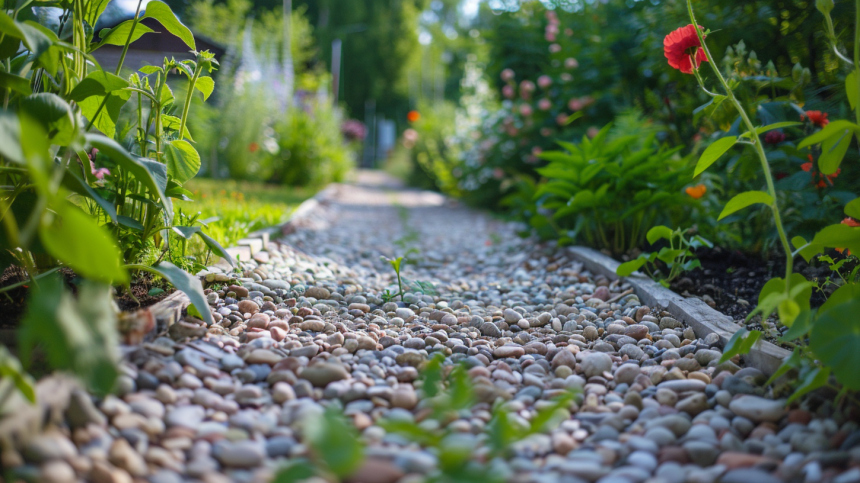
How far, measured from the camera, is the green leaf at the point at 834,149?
1264mm

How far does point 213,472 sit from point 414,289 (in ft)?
4.75

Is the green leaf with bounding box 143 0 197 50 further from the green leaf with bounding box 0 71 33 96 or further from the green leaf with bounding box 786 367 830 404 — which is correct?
the green leaf with bounding box 786 367 830 404

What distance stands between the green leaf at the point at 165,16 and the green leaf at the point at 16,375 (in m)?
1.02

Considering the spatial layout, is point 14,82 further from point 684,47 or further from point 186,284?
point 684,47

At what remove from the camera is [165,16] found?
155 centimetres

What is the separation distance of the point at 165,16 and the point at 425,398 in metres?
1.26

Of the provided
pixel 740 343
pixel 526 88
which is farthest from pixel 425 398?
pixel 526 88

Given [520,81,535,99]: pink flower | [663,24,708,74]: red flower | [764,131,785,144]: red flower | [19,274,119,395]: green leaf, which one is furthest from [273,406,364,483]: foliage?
[520,81,535,99]: pink flower

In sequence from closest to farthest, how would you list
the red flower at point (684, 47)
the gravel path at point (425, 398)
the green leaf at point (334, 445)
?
the green leaf at point (334, 445) → the gravel path at point (425, 398) → the red flower at point (684, 47)

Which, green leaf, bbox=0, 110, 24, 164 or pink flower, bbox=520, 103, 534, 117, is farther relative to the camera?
pink flower, bbox=520, 103, 534, 117

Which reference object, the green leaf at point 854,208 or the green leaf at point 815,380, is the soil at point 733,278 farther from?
the green leaf at point 815,380

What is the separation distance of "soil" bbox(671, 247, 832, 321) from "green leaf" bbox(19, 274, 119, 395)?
1913 millimetres

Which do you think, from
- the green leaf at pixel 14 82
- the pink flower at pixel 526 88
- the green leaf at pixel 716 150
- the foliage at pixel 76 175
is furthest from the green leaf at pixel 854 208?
the pink flower at pixel 526 88

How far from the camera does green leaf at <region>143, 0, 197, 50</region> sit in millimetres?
1516
